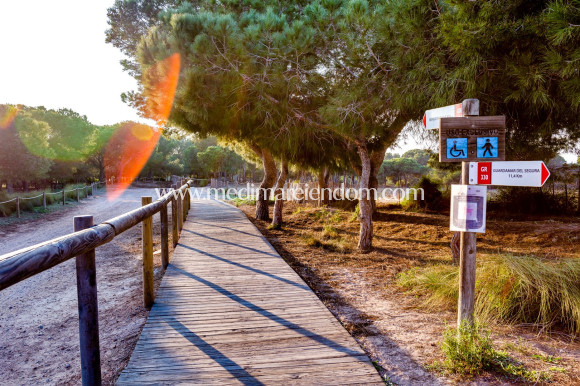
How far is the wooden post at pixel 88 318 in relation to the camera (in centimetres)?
194

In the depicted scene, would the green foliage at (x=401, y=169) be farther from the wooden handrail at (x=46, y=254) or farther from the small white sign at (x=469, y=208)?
the wooden handrail at (x=46, y=254)

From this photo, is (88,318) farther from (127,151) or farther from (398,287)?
(127,151)

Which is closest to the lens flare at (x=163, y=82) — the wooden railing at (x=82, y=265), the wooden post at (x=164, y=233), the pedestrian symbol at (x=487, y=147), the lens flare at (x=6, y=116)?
the wooden post at (x=164, y=233)

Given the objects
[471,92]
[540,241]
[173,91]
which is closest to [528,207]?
[540,241]

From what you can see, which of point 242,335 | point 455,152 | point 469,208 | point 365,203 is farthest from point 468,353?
point 365,203

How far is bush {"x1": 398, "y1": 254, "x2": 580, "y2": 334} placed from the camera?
129 inches

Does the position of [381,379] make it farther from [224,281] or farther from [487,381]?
[224,281]

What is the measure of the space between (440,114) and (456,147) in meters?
0.46

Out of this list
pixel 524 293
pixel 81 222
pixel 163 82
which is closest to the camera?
pixel 81 222

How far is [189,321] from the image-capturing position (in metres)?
3.16

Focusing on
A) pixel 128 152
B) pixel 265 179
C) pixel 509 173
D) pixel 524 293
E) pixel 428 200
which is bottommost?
pixel 524 293

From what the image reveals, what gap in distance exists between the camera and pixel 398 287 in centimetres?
480

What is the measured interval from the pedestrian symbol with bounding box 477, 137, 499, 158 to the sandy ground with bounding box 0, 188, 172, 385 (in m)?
3.45

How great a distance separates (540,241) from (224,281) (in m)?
7.11
